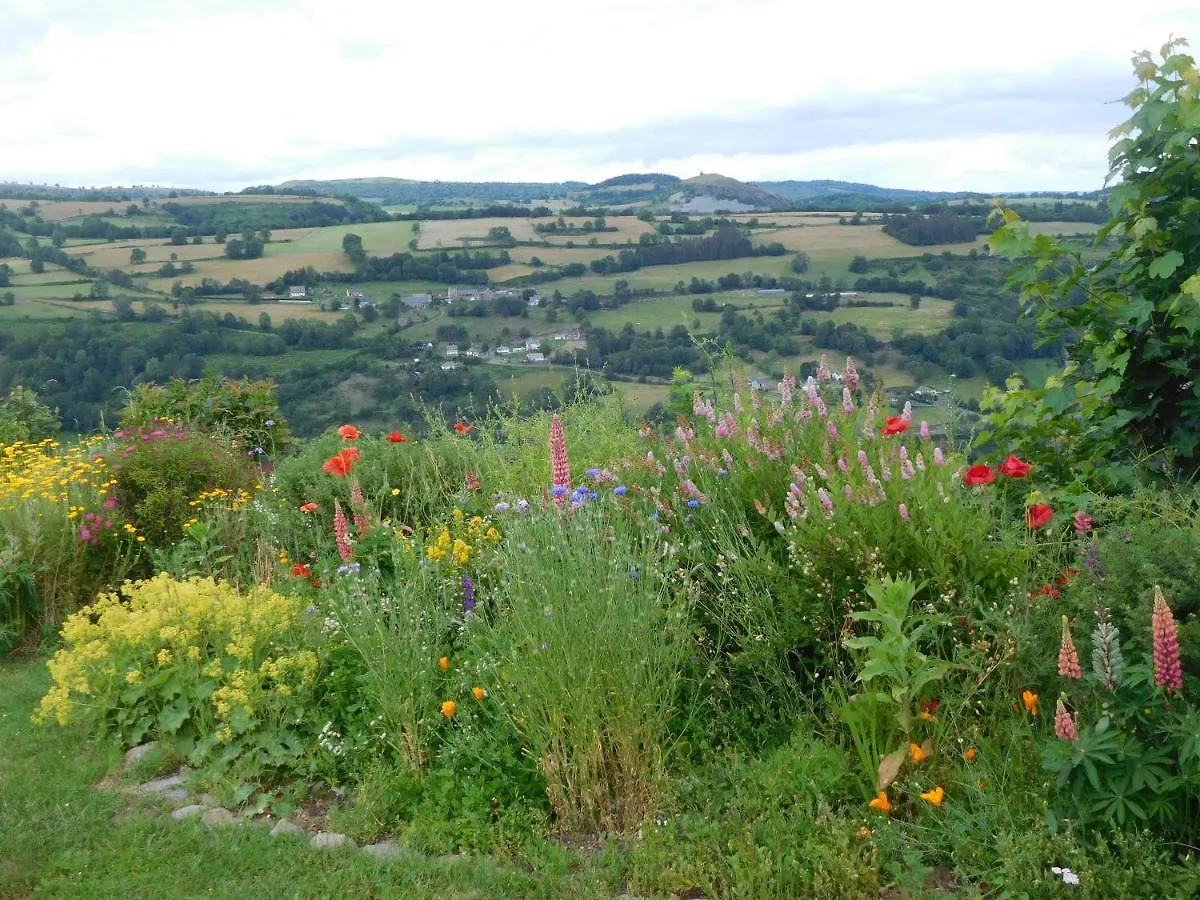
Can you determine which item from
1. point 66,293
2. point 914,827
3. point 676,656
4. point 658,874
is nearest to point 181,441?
point 676,656

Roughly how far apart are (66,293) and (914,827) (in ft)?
136

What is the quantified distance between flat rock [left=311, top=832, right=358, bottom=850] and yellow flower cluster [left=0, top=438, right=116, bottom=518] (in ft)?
13.8

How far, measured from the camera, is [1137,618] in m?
3.00

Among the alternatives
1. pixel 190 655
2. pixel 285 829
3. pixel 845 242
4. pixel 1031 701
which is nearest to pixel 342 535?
pixel 190 655

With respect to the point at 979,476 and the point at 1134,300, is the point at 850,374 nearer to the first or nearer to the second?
the point at 979,476

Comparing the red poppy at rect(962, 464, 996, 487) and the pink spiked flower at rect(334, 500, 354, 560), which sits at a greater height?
the red poppy at rect(962, 464, 996, 487)

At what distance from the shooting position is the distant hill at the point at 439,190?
6981cm

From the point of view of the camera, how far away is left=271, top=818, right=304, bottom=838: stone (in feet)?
12.6

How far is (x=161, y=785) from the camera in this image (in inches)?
171

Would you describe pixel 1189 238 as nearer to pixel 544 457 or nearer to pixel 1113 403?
pixel 1113 403

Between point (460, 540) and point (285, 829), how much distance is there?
1.75m

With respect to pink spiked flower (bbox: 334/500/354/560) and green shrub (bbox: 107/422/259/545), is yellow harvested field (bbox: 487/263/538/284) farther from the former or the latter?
pink spiked flower (bbox: 334/500/354/560)

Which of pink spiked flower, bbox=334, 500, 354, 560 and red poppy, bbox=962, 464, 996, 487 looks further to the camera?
pink spiked flower, bbox=334, 500, 354, 560

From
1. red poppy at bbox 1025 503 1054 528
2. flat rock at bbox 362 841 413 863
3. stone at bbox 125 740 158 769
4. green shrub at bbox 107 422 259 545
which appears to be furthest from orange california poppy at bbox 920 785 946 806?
green shrub at bbox 107 422 259 545
